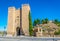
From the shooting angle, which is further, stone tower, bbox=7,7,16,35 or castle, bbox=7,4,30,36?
stone tower, bbox=7,7,16,35

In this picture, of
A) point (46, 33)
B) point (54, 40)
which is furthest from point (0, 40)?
point (46, 33)

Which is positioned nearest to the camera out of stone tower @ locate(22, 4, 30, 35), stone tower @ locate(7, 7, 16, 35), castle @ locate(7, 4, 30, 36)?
stone tower @ locate(22, 4, 30, 35)

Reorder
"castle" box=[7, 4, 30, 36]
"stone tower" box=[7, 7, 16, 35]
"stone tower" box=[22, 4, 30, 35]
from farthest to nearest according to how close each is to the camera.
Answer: "stone tower" box=[7, 7, 16, 35]
"castle" box=[7, 4, 30, 36]
"stone tower" box=[22, 4, 30, 35]

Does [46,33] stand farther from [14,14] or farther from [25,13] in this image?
[14,14]

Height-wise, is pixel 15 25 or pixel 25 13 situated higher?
pixel 25 13

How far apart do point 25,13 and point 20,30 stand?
5.08 m

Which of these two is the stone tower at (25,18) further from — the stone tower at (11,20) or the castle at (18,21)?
the stone tower at (11,20)

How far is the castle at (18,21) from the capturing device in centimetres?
3678

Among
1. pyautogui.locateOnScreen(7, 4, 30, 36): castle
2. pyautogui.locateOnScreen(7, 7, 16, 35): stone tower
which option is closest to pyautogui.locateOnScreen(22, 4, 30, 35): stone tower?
pyautogui.locateOnScreen(7, 4, 30, 36): castle

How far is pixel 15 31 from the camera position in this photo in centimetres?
3862

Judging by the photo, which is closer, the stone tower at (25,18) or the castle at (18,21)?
the stone tower at (25,18)

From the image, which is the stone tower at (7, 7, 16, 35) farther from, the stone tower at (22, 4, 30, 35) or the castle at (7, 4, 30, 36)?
the stone tower at (22, 4, 30, 35)

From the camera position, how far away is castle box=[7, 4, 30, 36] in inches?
1448

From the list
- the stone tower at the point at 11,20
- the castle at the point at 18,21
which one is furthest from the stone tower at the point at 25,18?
the stone tower at the point at 11,20
